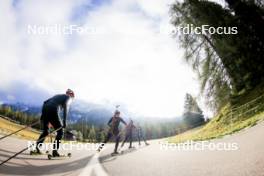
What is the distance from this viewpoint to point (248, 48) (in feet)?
70.2

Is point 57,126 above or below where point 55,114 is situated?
below

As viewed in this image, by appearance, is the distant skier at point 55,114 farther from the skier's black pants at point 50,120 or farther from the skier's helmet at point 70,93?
the skier's helmet at point 70,93

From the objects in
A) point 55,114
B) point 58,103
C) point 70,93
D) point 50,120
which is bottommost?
point 50,120

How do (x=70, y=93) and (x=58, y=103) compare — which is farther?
(x=70, y=93)

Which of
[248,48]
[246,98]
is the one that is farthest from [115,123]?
[248,48]

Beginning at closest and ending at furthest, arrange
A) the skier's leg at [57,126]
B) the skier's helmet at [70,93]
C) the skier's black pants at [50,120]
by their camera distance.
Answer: the skier's black pants at [50,120], the skier's leg at [57,126], the skier's helmet at [70,93]

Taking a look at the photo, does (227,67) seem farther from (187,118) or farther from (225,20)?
(187,118)
